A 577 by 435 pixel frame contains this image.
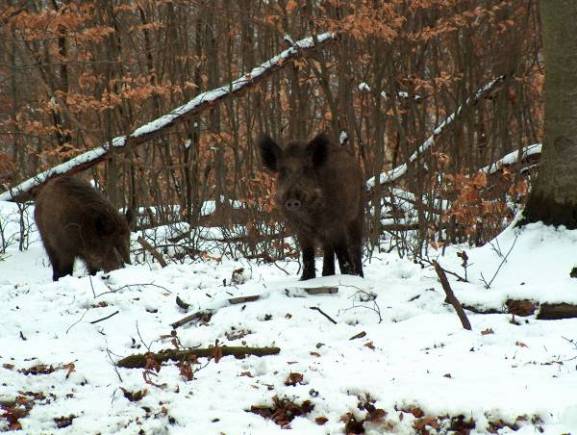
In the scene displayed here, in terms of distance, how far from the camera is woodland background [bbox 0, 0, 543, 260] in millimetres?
11328

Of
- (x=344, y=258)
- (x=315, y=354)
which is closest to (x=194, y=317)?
(x=315, y=354)

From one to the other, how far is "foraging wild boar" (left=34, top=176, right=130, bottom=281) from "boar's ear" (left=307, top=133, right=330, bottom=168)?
3232 millimetres

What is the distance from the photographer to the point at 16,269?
404 inches

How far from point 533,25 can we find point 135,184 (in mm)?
9201

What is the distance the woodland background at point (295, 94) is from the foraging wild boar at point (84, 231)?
1577mm

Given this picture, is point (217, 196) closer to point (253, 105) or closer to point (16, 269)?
point (253, 105)

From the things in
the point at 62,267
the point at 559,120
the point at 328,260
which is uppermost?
the point at 559,120

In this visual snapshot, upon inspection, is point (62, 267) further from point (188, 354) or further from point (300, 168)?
point (188, 354)

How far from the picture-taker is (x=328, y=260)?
274 inches

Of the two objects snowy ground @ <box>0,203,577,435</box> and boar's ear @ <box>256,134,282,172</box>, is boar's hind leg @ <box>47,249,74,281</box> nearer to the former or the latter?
snowy ground @ <box>0,203,577,435</box>

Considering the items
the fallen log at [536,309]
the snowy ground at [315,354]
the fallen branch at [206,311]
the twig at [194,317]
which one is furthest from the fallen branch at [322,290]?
the fallen log at [536,309]

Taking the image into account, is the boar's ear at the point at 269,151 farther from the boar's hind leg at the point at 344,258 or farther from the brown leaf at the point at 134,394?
the brown leaf at the point at 134,394

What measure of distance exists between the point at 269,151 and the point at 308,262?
1.18 metres

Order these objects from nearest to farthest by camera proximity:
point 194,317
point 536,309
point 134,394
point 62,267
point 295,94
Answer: point 134,394 → point 536,309 → point 194,317 → point 62,267 → point 295,94
